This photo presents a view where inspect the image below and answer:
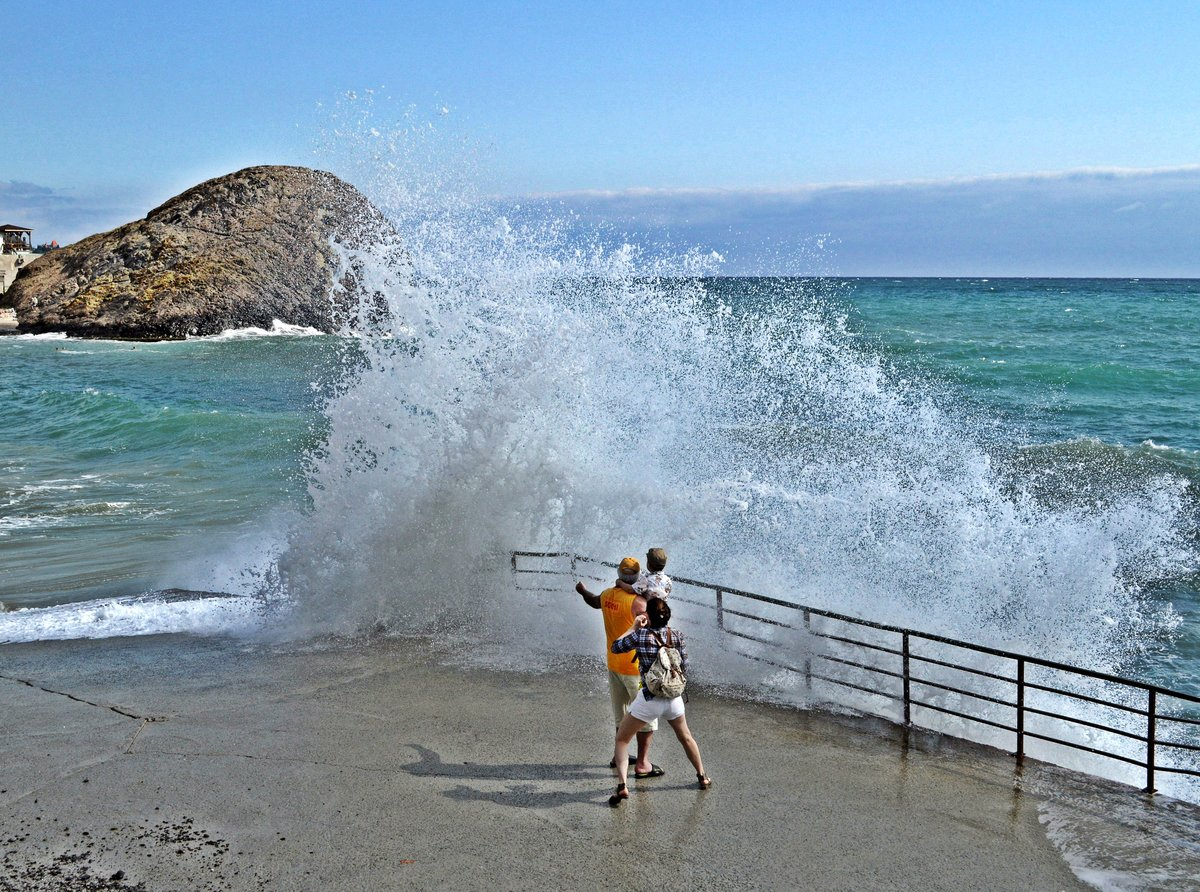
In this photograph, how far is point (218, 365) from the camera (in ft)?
155

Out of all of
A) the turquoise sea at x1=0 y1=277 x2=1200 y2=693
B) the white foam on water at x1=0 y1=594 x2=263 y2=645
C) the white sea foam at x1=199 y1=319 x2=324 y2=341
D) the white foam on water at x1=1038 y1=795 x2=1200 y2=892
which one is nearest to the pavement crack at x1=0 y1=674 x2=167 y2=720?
the white foam on water at x1=0 y1=594 x2=263 y2=645

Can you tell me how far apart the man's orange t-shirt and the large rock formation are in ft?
190

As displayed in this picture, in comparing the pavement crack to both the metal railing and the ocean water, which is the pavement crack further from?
the metal railing

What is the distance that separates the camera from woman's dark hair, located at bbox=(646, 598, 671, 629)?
616 centimetres

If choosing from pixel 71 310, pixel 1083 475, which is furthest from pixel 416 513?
pixel 71 310

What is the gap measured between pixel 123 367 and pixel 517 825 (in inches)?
1786

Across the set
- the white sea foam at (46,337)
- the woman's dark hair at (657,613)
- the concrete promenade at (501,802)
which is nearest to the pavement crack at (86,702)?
the concrete promenade at (501,802)

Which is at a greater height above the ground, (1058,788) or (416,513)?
(416,513)

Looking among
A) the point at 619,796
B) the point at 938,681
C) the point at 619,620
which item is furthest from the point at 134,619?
the point at 938,681

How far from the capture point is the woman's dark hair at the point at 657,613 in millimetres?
6156

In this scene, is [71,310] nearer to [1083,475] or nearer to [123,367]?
[123,367]

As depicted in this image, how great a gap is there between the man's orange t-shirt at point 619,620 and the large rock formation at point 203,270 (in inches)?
2276

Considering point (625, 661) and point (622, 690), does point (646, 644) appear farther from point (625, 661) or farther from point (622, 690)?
point (622, 690)

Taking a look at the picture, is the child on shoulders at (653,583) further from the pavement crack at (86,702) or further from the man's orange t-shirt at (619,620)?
the pavement crack at (86,702)
